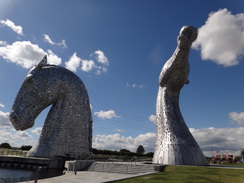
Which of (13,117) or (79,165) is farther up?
(13,117)

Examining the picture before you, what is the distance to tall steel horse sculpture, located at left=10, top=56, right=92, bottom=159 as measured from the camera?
16.0 metres

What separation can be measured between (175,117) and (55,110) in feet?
31.4

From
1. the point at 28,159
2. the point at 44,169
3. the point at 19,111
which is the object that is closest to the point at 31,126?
the point at 19,111

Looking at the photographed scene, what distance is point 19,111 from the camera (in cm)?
1584

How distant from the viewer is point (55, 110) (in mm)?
17500

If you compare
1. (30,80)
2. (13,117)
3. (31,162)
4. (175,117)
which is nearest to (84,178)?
(31,162)

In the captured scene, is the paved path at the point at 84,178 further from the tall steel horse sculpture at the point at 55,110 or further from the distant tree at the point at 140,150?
the distant tree at the point at 140,150

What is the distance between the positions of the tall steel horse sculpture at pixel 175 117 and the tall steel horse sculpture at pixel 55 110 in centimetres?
679

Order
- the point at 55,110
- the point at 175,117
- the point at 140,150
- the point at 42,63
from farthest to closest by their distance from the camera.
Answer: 1. the point at 140,150
2. the point at 42,63
3. the point at 55,110
4. the point at 175,117

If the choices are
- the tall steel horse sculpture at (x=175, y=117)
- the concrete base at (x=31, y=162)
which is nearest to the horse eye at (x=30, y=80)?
the concrete base at (x=31, y=162)

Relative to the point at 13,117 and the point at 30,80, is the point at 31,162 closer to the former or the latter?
the point at 13,117

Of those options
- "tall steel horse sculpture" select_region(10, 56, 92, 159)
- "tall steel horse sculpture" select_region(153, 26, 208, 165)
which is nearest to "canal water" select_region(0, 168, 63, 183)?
"tall steel horse sculpture" select_region(10, 56, 92, 159)

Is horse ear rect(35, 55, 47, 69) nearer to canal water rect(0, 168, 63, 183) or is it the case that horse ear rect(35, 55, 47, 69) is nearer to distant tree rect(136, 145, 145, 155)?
canal water rect(0, 168, 63, 183)

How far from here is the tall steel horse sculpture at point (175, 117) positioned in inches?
527
